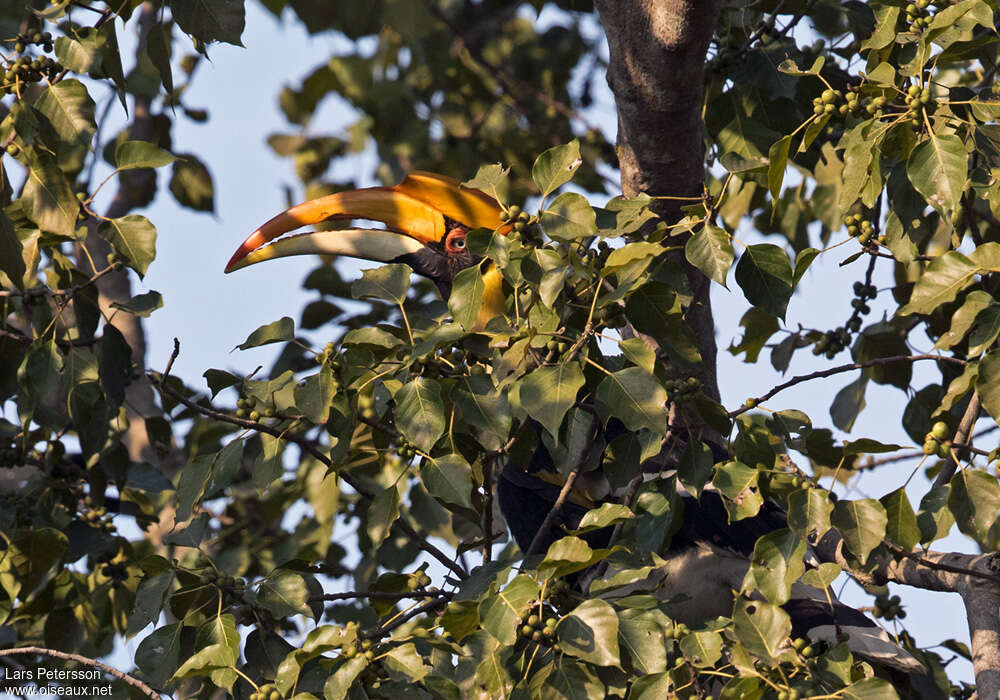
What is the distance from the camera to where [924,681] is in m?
2.81

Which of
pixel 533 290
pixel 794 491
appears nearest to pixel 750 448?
pixel 794 491

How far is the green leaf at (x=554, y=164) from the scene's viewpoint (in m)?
2.28

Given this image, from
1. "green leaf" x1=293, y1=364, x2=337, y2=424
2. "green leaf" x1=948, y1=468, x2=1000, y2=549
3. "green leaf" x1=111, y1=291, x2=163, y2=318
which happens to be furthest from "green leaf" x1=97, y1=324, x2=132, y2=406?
"green leaf" x1=948, y1=468, x2=1000, y2=549

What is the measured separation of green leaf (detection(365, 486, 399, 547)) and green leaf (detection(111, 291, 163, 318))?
31.0 inches

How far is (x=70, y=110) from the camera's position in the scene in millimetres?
2684

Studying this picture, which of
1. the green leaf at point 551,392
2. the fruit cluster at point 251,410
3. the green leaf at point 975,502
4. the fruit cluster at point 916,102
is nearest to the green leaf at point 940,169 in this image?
the fruit cluster at point 916,102

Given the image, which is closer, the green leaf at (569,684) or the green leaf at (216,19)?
the green leaf at (569,684)

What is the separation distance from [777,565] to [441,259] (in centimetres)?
208

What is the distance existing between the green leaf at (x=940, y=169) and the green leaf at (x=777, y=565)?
2.22 feet

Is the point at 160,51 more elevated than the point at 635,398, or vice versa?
the point at 160,51

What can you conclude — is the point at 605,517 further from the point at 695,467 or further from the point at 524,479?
the point at 524,479

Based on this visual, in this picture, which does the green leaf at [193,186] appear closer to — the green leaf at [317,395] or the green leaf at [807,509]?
the green leaf at [317,395]

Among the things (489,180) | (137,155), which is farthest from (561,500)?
(137,155)

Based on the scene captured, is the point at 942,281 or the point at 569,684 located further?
the point at 942,281
